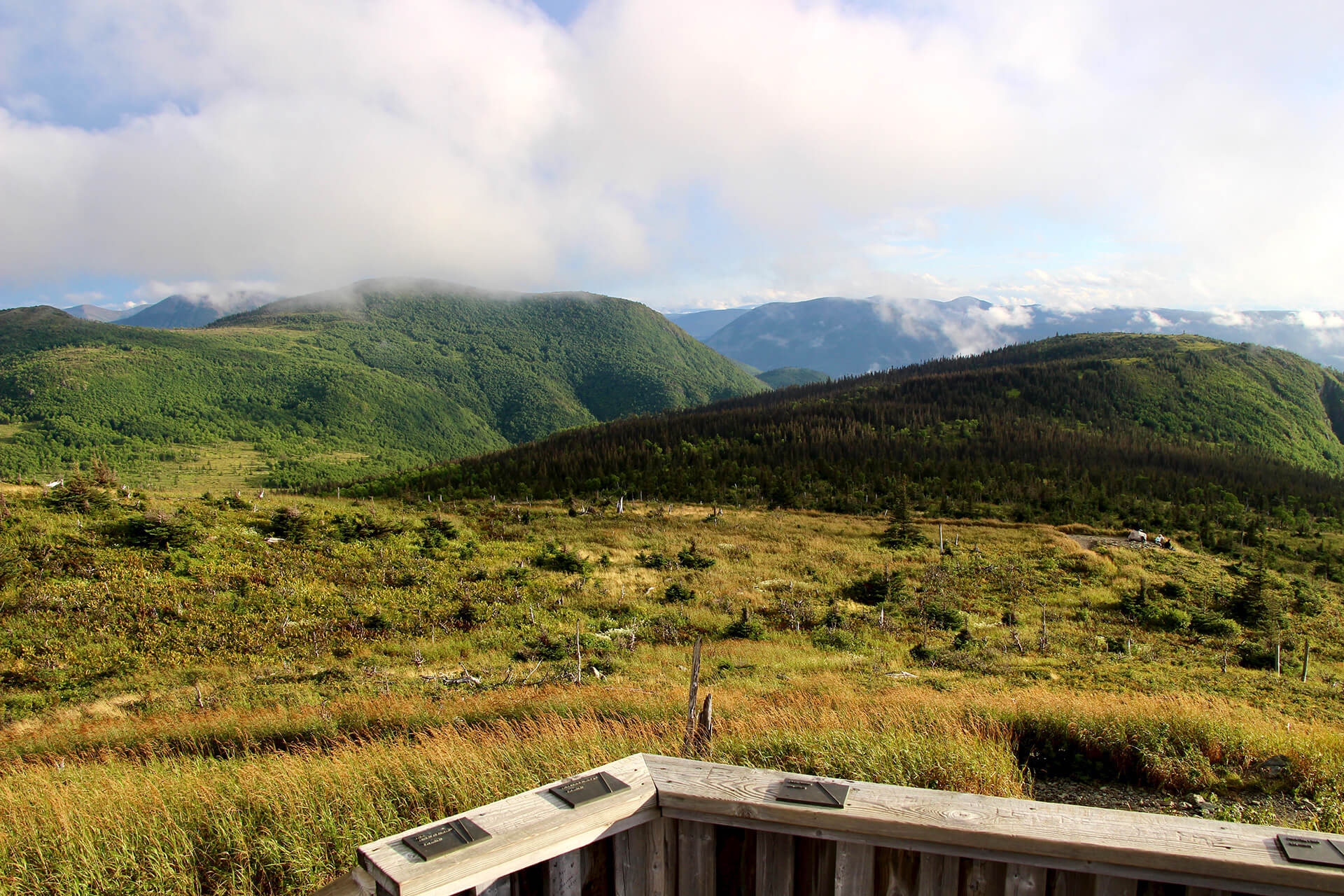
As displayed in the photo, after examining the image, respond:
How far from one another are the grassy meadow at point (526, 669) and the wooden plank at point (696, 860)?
2482mm

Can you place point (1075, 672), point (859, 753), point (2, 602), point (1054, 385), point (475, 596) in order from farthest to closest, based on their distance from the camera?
point (1054, 385), point (475, 596), point (2, 602), point (1075, 672), point (859, 753)

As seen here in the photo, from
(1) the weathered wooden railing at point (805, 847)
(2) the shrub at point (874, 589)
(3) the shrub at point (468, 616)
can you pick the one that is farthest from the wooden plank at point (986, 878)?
(2) the shrub at point (874, 589)

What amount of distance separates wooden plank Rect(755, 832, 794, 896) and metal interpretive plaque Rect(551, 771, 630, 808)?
0.73 metres

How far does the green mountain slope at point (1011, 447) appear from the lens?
7350 cm

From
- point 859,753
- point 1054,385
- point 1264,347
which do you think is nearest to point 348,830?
point 859,753

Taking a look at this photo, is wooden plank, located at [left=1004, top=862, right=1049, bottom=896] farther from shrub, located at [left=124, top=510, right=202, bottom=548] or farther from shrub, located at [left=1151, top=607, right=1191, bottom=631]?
shrub, located at [left=124, top=510, right=202, bottom=548]

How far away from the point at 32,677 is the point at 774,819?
2228 cm

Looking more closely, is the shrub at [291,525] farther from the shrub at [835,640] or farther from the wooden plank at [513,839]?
the wooden plank at [513,839]

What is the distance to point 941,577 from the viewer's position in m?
34.9

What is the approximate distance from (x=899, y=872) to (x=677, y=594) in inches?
1028

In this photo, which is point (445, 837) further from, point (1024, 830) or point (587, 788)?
point (1024, 830)

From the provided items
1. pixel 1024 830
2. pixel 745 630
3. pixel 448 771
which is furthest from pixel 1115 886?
pixel 745 630

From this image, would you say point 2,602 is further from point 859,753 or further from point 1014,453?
point 1014,453

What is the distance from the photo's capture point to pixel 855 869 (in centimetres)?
296
